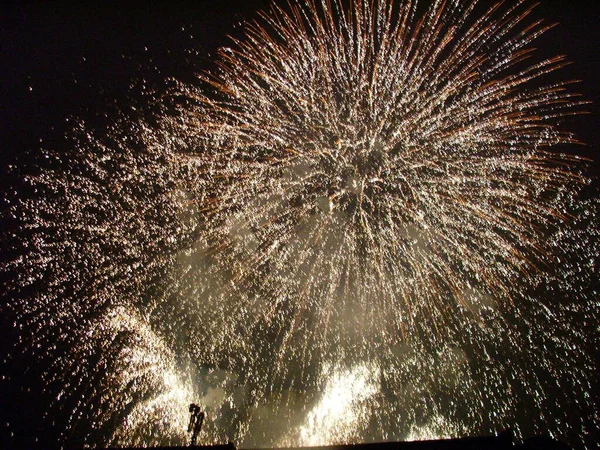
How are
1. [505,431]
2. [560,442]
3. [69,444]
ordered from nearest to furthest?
1. [560,442]
2. [505,431]
3. [69,444]

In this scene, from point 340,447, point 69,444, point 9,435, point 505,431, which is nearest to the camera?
point 505,431

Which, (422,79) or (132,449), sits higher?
(422,79)

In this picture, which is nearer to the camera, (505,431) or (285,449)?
(505,431)

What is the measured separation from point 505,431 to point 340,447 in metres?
4.78

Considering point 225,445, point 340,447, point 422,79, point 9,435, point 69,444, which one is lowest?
point 69,444

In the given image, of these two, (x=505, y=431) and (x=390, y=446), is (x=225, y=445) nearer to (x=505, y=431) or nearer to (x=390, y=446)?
(x=390, y=446)

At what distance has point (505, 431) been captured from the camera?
1073 centimetres

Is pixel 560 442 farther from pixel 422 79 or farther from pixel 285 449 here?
pixel 422 79

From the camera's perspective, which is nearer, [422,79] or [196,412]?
[422,79]

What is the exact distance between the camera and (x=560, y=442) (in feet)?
32.7

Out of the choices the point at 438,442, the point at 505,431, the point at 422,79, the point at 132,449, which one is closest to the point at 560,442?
the point at 505,431

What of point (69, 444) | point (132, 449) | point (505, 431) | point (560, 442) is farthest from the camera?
point (69, 444)

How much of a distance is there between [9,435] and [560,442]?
3175 cm

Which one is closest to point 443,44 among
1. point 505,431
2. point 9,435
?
point 505,431
